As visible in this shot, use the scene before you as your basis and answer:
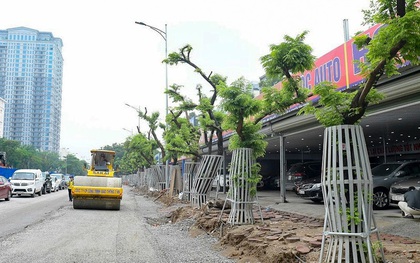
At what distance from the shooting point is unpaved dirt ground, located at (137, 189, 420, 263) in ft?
21.0

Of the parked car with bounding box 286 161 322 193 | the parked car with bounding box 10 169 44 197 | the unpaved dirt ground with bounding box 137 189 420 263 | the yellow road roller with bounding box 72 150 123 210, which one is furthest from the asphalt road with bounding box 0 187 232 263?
the parked car with bounding box 10 169 44 197

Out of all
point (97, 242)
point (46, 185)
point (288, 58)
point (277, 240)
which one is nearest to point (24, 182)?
point (46, 185)

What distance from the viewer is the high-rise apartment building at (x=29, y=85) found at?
382 feet

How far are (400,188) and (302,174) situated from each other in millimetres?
7114

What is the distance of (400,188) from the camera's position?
11391 mm

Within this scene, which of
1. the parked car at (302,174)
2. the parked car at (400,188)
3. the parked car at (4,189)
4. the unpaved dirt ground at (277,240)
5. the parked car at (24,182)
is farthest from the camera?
the parked car at (24,182)

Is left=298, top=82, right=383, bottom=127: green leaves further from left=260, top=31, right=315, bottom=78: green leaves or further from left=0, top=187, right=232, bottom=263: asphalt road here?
left=0, top=187, right=232, bottom=263: asphalt road

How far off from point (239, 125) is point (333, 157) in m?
5.31

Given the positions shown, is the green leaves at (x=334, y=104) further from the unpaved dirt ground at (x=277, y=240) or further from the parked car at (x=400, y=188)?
the parked car at (x=400, y=188)

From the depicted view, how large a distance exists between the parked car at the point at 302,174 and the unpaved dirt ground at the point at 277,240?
6106 millimetres

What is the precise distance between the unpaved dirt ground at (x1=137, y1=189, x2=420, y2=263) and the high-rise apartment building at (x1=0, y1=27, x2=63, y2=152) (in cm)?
11932

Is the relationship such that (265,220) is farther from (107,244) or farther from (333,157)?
(333,157)

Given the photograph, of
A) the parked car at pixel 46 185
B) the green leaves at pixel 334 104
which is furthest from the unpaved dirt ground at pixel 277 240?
the parked car at pixel 46 185

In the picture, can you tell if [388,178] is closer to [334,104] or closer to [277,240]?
[277,240]
